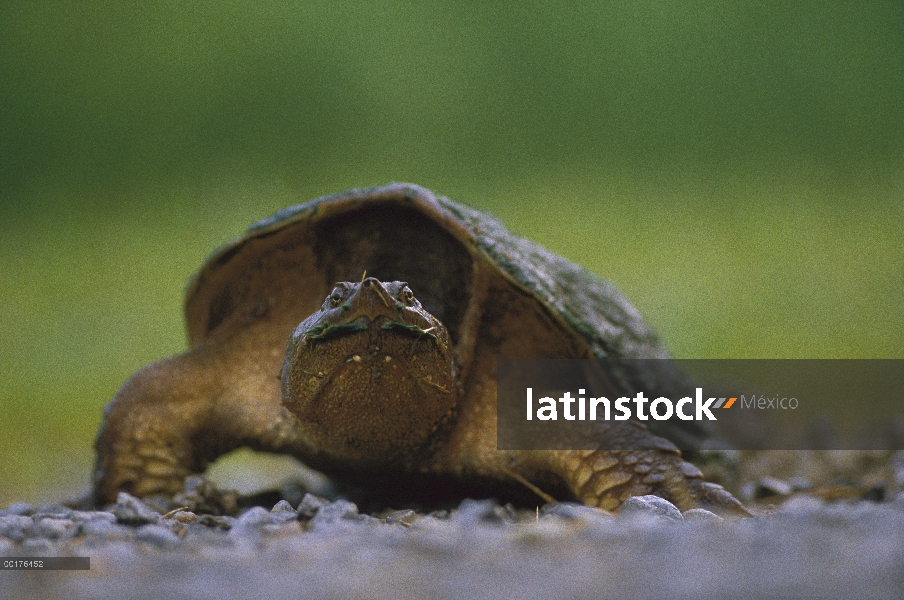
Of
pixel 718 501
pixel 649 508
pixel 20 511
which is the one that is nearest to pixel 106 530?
pixel 20 511

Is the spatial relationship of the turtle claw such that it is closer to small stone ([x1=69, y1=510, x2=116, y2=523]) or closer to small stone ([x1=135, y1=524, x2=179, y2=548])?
small stone ([x1=135, y1=524, x2=179, y2=548])

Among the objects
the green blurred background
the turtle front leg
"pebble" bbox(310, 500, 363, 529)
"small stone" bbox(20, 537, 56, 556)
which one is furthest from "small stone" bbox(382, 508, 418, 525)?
the green blurred background

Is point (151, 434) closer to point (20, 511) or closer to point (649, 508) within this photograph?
point (20, 511)

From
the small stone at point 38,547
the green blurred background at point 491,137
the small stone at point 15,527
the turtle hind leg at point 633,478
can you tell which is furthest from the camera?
the green blurred background at point 491,137

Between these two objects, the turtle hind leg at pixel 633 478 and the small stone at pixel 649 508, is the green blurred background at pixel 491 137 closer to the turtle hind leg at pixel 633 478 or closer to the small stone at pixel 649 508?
the turtle hind leg at pixel 633 478

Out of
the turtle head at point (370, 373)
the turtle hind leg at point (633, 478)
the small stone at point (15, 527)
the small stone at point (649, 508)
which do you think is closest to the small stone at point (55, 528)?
the small stone at point (15, 527)

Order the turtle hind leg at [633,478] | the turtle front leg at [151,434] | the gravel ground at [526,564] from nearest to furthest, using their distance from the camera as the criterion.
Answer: the gravel ground at [526,564], the turtle hind leg at [633,478], the turtle front leg at [151,434]

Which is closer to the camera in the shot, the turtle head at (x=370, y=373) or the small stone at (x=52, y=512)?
the turtle head at (x=370, y=373)
